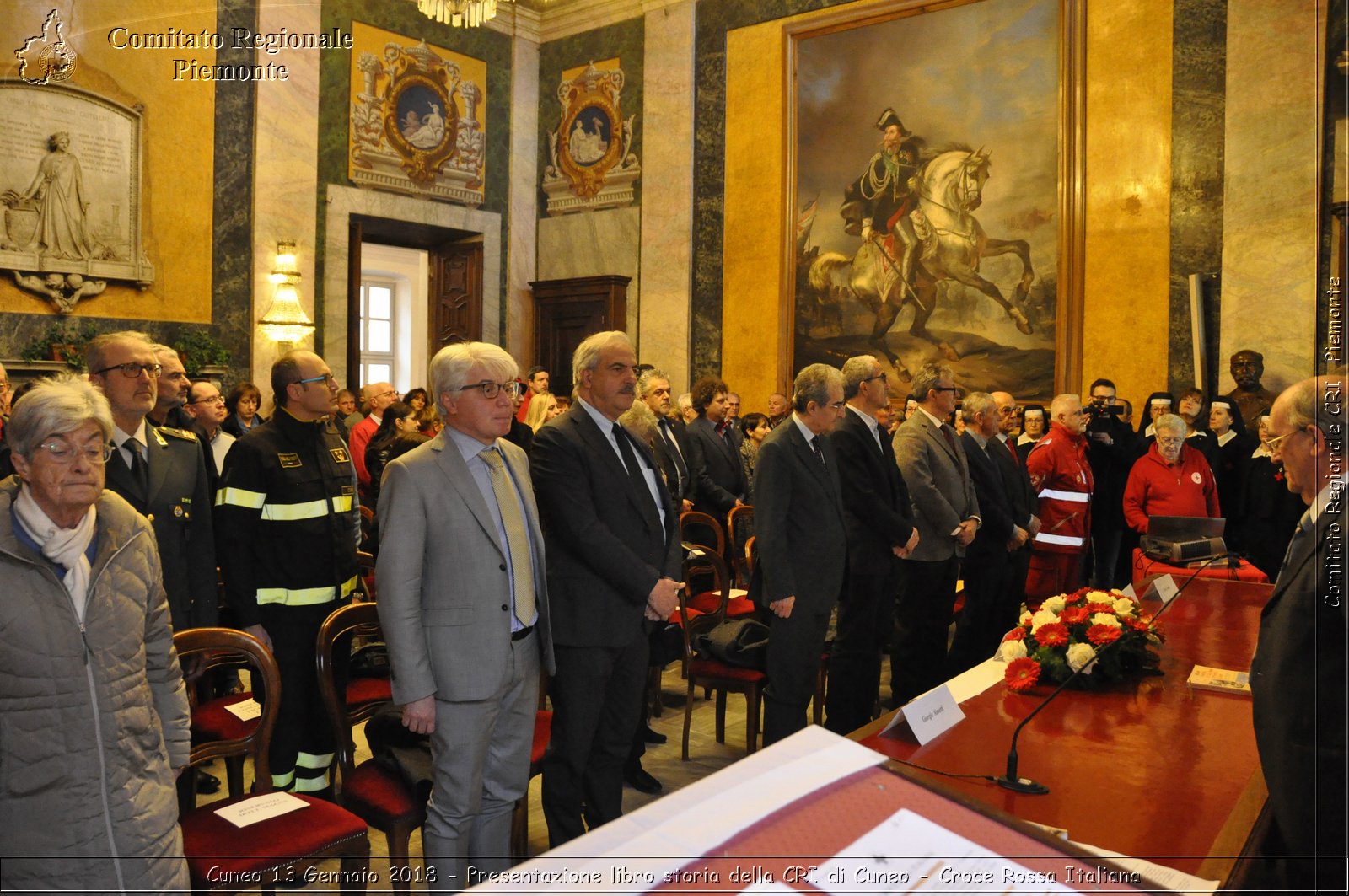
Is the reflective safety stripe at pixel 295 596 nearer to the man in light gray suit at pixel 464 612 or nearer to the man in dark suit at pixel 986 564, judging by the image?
the man in light gray suit at pixel 464 612

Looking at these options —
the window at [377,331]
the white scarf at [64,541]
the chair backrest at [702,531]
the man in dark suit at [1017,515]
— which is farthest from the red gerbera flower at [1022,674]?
the window at [377,331]

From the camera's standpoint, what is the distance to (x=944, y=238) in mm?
10562

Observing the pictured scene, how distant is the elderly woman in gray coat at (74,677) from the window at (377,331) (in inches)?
562

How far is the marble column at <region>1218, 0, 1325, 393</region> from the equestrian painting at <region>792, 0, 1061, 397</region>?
1.62 metres

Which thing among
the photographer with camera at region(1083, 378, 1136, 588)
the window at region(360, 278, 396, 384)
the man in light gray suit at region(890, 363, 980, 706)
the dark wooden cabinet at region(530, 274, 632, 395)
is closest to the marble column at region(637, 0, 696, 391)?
the dark wooden cabinet at region(530, 274, 632, 395)

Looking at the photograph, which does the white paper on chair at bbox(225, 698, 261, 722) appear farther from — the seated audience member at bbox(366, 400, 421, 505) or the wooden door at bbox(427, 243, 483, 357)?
the wooden door at bbox(427, 243, 483, 357)

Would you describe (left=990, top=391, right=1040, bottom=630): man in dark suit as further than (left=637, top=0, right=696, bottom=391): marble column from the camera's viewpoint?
No

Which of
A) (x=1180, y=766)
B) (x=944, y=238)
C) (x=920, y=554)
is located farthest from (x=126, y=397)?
(x=944, y=238)

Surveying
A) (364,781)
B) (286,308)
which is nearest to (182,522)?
(364,781)

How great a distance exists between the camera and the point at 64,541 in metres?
2.09

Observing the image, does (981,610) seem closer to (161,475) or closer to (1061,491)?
(1061,491)

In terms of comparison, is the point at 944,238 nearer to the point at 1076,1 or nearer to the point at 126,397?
the point at 1076,1

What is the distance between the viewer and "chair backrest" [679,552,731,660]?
5.05 metres

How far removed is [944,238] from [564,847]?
408 inches
